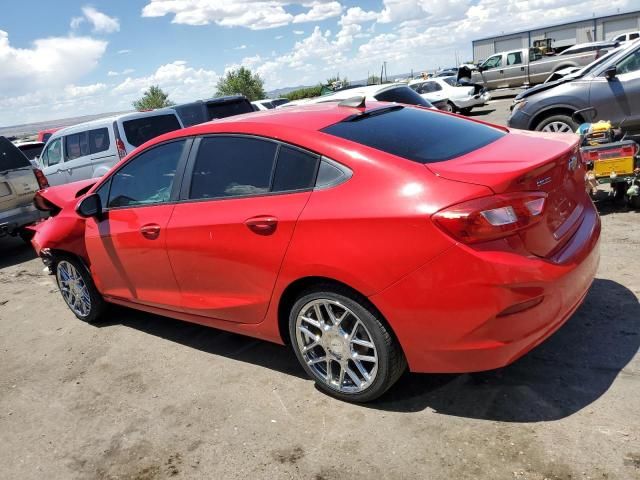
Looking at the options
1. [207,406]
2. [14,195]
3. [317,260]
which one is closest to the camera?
[317,260]

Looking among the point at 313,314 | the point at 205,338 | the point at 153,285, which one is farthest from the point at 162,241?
the point at 313,314

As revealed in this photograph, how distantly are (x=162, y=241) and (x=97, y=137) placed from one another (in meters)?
7.98

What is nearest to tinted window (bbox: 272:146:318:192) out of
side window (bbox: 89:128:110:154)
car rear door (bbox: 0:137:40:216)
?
car rear door (bbox: 0:137:40:216)

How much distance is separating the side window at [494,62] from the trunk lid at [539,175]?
2559 cm

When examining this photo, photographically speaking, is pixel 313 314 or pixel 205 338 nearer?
pixel 313 314

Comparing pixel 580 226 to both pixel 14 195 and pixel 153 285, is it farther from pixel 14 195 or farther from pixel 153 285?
pixel 14 195

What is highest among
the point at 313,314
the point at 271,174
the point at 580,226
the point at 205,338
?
the point at 271,174

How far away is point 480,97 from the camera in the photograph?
21.3 meters

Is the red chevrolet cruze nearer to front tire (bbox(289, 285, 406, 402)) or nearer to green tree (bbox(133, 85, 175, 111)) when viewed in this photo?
front tire (bbox(289, 285, 406, 402))

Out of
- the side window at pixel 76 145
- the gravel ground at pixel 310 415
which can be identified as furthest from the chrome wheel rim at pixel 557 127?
the side window at pixel 76 145

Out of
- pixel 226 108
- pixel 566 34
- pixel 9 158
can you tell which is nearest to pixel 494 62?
pixel 226 108

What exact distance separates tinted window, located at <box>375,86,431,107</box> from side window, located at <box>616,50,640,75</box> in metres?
2.93

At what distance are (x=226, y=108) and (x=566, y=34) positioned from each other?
46717 mm

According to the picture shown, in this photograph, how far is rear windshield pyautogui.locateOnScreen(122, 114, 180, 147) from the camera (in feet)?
34.2
